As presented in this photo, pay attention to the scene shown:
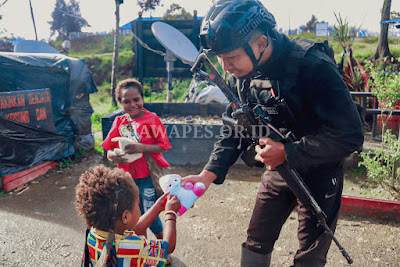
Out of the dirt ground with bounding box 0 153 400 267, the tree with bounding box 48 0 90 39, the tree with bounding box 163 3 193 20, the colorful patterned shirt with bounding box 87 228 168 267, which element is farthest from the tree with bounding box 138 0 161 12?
the colorful patterned shirt with bounding box 87 228 168 267

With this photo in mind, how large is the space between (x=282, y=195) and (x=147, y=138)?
1.40 meters

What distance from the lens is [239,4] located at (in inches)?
68.5

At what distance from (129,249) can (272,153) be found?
935mm

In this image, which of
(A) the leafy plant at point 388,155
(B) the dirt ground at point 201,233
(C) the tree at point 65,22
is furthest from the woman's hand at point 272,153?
(C) the tree at point 65,22

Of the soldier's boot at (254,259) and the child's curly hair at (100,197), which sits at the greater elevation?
the child's curly hair at (100,197)

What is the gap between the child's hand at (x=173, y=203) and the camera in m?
1.89

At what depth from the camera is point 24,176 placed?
519cm

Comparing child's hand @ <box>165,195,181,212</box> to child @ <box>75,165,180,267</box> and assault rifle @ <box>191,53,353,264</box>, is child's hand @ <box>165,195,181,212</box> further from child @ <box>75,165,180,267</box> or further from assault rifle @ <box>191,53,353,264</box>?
assault rifle @ <box>191,53,353,264</box>

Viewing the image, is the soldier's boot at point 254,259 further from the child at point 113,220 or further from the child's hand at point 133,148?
the child's hand at point 133,148

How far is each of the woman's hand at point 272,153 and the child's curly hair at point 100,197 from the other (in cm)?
80

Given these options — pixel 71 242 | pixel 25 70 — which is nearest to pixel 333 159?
pixel 71 242

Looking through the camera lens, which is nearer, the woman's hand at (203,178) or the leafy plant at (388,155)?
the woman's hand at (203,178)

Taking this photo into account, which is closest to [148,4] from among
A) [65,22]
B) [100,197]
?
[65,22]

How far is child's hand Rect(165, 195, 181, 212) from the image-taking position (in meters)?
1.89
